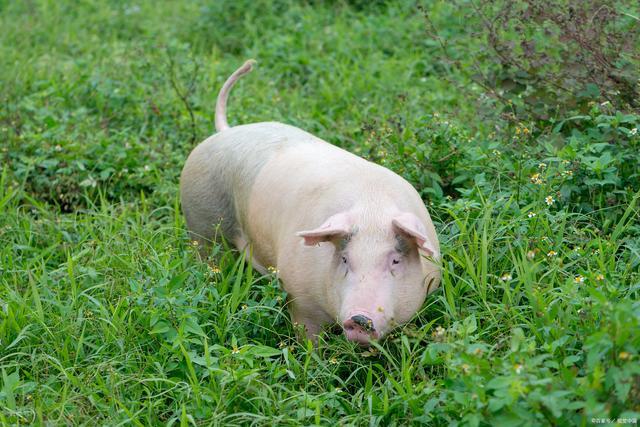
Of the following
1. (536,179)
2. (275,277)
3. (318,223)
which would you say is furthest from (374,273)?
(536,179)

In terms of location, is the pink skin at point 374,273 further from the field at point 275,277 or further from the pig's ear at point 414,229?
the field at point 275,277

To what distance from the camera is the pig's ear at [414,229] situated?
3.33 meters

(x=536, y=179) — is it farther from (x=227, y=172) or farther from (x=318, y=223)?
(x=227, y=172)

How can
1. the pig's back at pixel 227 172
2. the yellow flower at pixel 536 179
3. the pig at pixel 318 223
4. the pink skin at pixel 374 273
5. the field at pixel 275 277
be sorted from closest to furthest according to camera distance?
the field at pixel 275 277
the pink skin at pixel 374 273
the pig at pixel 318 223
the yellow flower at pixel 536 179
the pig's back at pixel 227 172

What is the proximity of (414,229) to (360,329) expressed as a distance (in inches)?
17.6

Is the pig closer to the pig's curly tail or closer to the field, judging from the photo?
the field

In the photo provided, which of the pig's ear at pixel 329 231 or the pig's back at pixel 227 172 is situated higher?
the pig's ear at pixel 329 231

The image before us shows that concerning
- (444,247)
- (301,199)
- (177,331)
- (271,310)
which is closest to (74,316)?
(177,331)

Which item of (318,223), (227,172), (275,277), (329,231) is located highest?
(329,231)

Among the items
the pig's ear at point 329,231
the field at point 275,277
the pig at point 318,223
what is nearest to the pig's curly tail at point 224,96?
the pig at point 318,223

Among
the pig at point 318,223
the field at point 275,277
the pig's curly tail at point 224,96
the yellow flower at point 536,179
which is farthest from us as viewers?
the pig's curly tail at point 224,96

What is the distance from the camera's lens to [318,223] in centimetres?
375

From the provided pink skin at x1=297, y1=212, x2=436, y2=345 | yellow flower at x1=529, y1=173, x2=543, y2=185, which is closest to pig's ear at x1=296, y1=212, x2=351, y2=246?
pink skin at x1=297, y1=212, x2=436, y2=345

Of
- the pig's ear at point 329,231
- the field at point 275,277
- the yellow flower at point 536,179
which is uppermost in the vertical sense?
the pig's ear at point 329,231
